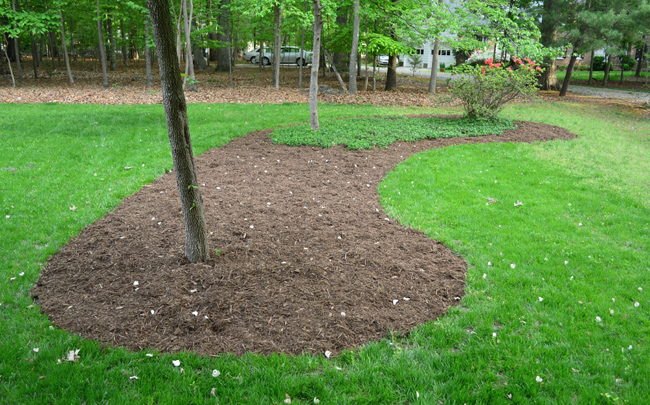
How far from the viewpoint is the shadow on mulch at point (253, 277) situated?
3.16 m

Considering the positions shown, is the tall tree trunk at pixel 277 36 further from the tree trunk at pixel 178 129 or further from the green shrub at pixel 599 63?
the green shrub at pixel 599 63

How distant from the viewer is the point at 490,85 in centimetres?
1056

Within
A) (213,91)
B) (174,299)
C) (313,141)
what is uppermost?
(213,91)

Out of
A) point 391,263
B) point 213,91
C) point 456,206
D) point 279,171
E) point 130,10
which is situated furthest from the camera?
point 130,10

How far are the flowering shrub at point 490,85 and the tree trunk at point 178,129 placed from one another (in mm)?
9019

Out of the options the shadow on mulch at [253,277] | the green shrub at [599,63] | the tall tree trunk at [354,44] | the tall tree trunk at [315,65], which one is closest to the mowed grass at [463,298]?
the shadow on mulch at [253,277]

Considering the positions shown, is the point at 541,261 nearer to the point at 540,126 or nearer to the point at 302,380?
the point at 302,380

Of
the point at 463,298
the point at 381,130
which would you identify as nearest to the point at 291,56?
the point at 381,130

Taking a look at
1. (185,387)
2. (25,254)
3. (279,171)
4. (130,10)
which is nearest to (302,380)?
(185,387)

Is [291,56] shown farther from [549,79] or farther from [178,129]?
[178,129]

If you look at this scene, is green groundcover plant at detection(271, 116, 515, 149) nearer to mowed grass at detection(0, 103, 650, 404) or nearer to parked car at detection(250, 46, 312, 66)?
mowed grass at detection(0, 103, 650, 404)

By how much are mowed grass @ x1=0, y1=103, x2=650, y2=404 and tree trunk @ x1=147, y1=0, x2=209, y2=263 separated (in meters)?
1.24

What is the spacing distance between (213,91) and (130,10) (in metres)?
7.02

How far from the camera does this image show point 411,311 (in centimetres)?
348
